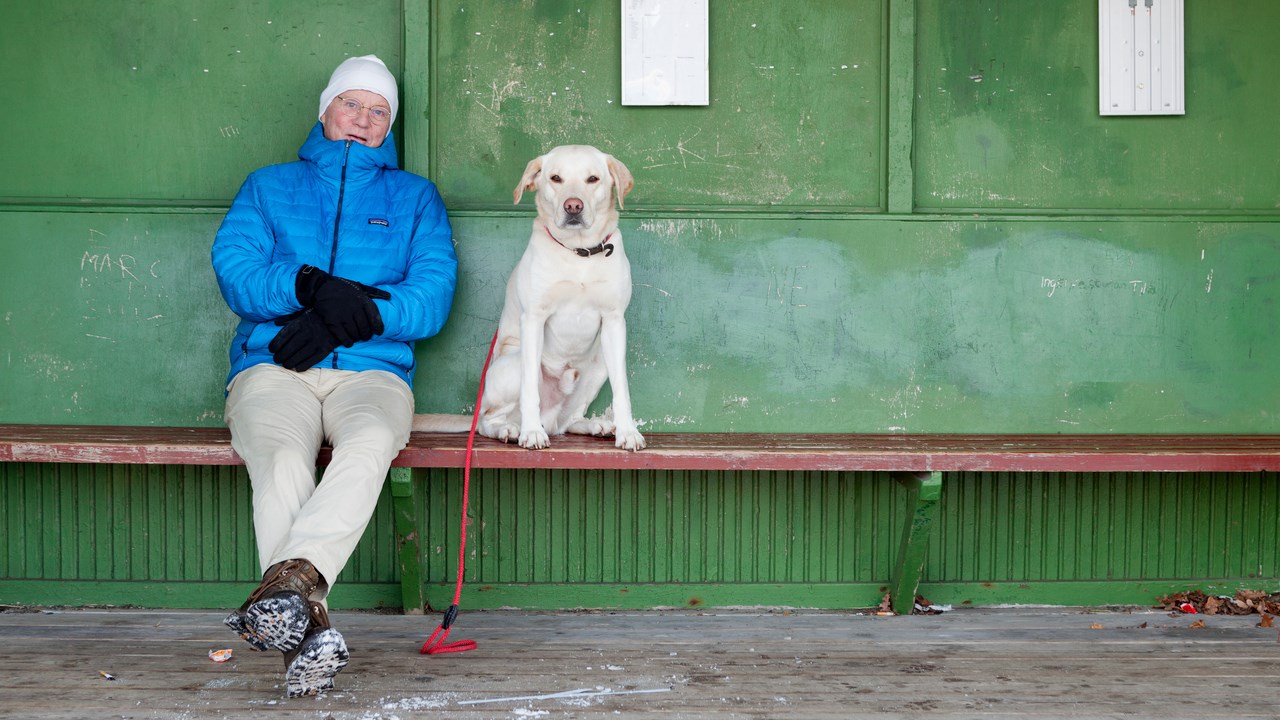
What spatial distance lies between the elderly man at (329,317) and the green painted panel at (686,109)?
30cm

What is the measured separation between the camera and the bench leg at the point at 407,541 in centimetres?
315

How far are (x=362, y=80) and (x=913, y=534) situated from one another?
2.31m

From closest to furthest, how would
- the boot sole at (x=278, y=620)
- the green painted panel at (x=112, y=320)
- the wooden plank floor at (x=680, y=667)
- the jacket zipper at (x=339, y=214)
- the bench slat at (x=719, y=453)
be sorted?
the boot sole at (x=278, y=620)
the wooden plank floor at (x=680, y=667)
the bench slat at (x=719, y=453)
the jacket zipper at (x=339, y=214)
the green painted panel at (x=112, y=320)

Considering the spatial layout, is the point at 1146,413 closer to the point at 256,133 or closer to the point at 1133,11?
the point at 1133,11

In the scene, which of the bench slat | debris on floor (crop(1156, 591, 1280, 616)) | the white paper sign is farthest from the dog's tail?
debris on floor (crop(1156, 591, 1280, 616))

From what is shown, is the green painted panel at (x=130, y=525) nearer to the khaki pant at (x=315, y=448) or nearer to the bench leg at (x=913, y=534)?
A: the khaki pant at (x=315, y=448)

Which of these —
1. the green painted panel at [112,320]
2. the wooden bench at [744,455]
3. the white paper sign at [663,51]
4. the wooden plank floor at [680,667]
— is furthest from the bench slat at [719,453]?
the white paper sign at [663,51]

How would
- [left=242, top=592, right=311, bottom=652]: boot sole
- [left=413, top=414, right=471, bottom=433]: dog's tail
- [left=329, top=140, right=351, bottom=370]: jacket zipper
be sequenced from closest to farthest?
[left=242, top=592, right=311, bottom=652]: boot sole → [left=329, top=140, right=351, bottom=370]: jacket zipper → [left=413, top=414, right=471, bottom=433]: dog's tail

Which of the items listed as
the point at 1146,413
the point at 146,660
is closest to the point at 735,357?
the point at 1146,413

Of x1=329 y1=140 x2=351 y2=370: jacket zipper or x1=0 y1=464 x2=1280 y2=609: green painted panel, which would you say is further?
x1=0 y1=464 x2=1280 y2=609: green painted panel

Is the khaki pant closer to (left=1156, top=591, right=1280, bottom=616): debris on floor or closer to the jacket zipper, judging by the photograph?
the jacket zipper

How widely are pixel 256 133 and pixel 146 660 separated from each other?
6.00 ft

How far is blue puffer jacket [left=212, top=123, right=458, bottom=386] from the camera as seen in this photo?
10.6 ft

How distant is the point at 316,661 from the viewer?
239 cm
